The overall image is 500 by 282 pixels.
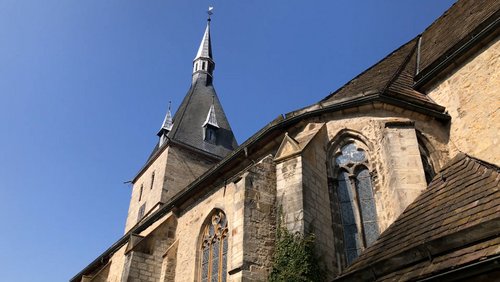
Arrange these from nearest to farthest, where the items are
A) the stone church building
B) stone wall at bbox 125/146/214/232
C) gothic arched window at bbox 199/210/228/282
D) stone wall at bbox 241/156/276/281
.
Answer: the stone church building, stone wall at bbox 241/156/276/281, gothic arched window at bbox 199/210/228/282, stone wall at bbox 125/146/214/232

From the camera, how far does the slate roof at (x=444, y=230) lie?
4375mm

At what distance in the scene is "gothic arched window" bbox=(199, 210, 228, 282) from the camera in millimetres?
11398

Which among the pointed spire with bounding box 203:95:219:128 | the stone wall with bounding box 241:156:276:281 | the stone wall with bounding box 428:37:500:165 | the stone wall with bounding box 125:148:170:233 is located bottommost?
the stone wall with bounding box 241:156:276:281

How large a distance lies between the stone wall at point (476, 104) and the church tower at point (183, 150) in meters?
16.2

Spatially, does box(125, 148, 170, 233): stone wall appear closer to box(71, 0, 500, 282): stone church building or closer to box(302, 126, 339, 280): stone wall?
box(71, 0, 500, 282): stone church building

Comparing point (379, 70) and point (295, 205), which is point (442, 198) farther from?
point (379, 70)

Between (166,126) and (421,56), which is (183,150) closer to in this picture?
(166,126)

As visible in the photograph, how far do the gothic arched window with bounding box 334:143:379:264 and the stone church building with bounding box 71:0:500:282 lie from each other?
0.08ft

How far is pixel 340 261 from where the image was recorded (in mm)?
8492

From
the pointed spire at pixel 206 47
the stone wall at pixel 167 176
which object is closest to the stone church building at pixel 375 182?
the stone wall at pixel 167 176

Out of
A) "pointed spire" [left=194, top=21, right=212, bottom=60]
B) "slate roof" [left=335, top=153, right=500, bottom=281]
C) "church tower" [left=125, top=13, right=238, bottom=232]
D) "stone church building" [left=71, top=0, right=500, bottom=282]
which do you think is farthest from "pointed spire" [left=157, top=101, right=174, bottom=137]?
"slate roof" [left=335, top=153, right=500, bottom=281]

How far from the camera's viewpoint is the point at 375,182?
9.12 meters

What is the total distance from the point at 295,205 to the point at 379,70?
20.8ft

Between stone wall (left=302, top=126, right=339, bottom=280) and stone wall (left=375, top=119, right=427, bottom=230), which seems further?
stone wall (left=302, top=126, right=339, bottom=280)
